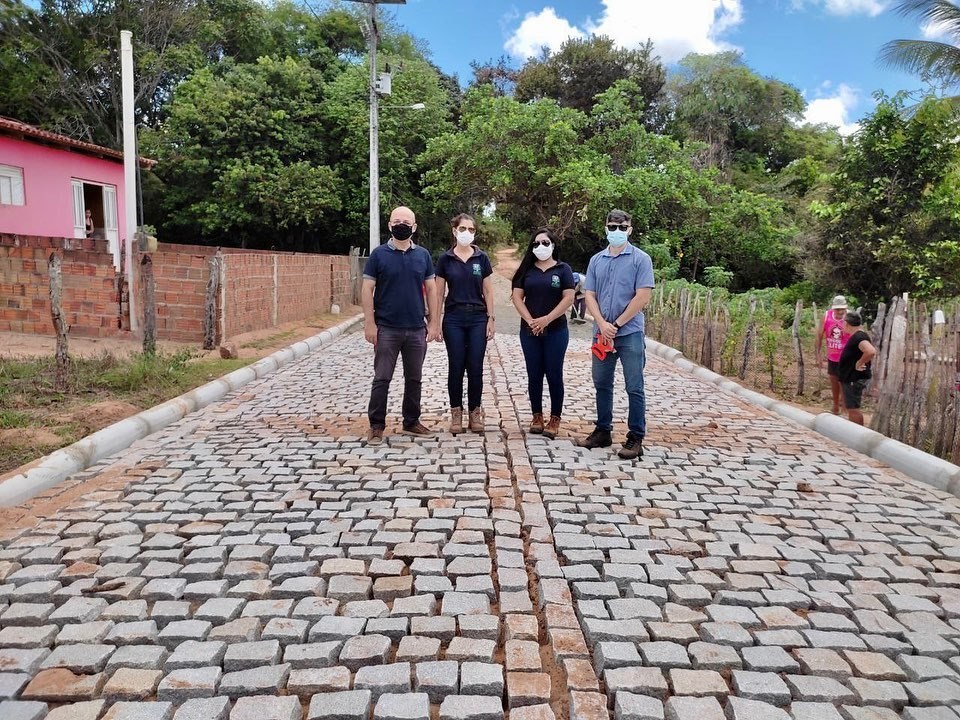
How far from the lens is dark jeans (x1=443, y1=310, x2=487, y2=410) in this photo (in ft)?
21.0

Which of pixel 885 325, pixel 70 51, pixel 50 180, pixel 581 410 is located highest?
pixel 70 51

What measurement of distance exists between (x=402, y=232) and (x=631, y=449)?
256cm

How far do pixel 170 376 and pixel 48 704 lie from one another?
624 centimetres

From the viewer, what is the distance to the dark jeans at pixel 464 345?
640 cm

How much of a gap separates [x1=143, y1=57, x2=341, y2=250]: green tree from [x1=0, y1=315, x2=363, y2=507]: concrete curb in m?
15.7

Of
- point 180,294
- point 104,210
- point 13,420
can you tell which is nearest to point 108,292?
point 180,294

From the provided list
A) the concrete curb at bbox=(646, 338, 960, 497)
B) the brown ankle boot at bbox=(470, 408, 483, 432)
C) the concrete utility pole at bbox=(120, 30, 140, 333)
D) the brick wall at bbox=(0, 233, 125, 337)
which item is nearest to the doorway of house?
the brick wall at bbox=(0, 233, 125, 337)

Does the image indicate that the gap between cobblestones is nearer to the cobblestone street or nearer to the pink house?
the cobblestone street

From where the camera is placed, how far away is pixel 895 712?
2.63 meters

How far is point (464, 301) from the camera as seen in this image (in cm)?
635

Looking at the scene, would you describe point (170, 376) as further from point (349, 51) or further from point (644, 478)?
point (349, 51)

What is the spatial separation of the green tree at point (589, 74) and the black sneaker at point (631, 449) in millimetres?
27322

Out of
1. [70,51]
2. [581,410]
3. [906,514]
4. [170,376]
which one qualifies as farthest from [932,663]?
[70,51]

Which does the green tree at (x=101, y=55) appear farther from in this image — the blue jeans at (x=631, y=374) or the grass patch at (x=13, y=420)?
the blue jeans at (x=631, y=374)
